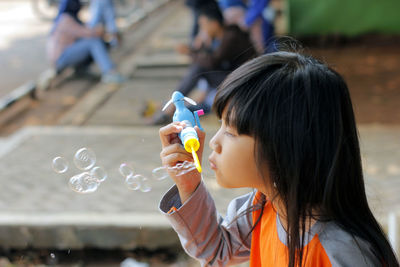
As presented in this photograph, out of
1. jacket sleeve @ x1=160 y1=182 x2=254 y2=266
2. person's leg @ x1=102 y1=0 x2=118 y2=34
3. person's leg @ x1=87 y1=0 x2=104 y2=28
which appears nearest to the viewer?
jacket sleeve @ x1=160 y1=182 x2=254 y2=266

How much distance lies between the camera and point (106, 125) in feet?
17.1

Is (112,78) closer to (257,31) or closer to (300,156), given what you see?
(257,31)

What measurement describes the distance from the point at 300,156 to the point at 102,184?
2639 millimetres

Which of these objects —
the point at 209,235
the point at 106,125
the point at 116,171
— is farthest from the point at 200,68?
the point at 209,235

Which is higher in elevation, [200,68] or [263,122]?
[263,122]

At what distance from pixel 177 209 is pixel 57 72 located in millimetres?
6064

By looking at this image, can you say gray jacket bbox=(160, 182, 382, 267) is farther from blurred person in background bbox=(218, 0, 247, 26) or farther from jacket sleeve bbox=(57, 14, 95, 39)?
jacket sleeve bbox=(57, 14, 95, 39)

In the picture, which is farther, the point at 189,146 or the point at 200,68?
the point at 200,68

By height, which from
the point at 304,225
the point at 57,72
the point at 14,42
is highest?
the point at 304,225

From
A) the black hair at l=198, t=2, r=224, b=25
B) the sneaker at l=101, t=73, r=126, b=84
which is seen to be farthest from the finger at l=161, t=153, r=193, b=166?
the sneaker at l=101, t=73, r=126, b=84

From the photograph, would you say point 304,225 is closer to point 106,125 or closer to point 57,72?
point 106,125

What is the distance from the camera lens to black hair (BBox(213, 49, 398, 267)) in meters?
1.06

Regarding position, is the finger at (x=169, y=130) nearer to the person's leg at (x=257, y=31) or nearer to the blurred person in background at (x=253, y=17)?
the blurred person in background at (x=253, y=17)

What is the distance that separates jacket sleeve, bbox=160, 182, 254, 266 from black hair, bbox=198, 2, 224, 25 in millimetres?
3693
